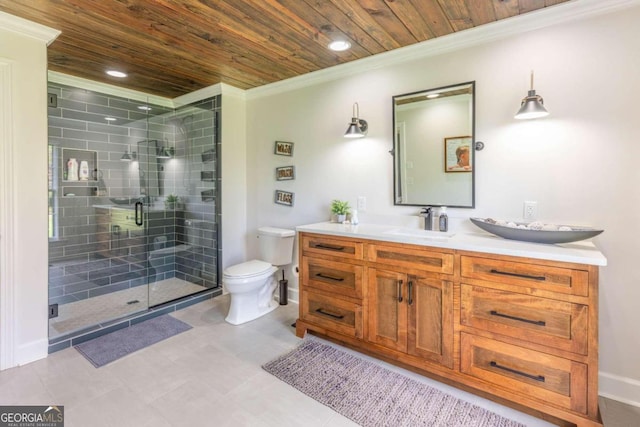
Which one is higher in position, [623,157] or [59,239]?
[623,157]

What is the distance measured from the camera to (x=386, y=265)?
6.92 feet

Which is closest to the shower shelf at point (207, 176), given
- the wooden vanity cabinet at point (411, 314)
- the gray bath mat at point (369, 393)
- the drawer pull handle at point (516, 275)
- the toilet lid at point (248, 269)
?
the toilet lid at point (248, 269)

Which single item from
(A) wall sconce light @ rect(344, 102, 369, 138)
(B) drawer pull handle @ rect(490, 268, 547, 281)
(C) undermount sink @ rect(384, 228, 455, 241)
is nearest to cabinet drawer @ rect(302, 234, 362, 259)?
(C) undermount sink @ rect(384, 228, 455, 241)

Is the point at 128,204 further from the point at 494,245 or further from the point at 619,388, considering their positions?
the point at 619,388

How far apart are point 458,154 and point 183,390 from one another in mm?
2432

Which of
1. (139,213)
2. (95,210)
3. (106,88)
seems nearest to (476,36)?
(106,88)

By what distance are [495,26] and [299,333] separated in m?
2.66

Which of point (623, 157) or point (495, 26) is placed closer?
point (623, 157)

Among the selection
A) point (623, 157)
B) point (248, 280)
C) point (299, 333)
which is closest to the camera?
point (623, 157)

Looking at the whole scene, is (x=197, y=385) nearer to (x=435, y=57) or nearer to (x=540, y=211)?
(x=540, y=211)

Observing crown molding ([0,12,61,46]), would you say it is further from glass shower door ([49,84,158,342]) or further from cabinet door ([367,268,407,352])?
cabinet door ([367,268,407,352])

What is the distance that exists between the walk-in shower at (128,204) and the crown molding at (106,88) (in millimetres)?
52

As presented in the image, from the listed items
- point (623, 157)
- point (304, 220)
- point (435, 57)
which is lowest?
point (304, 220)

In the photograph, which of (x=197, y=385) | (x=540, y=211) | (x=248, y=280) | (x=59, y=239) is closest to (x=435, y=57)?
(x=540, y=211)
